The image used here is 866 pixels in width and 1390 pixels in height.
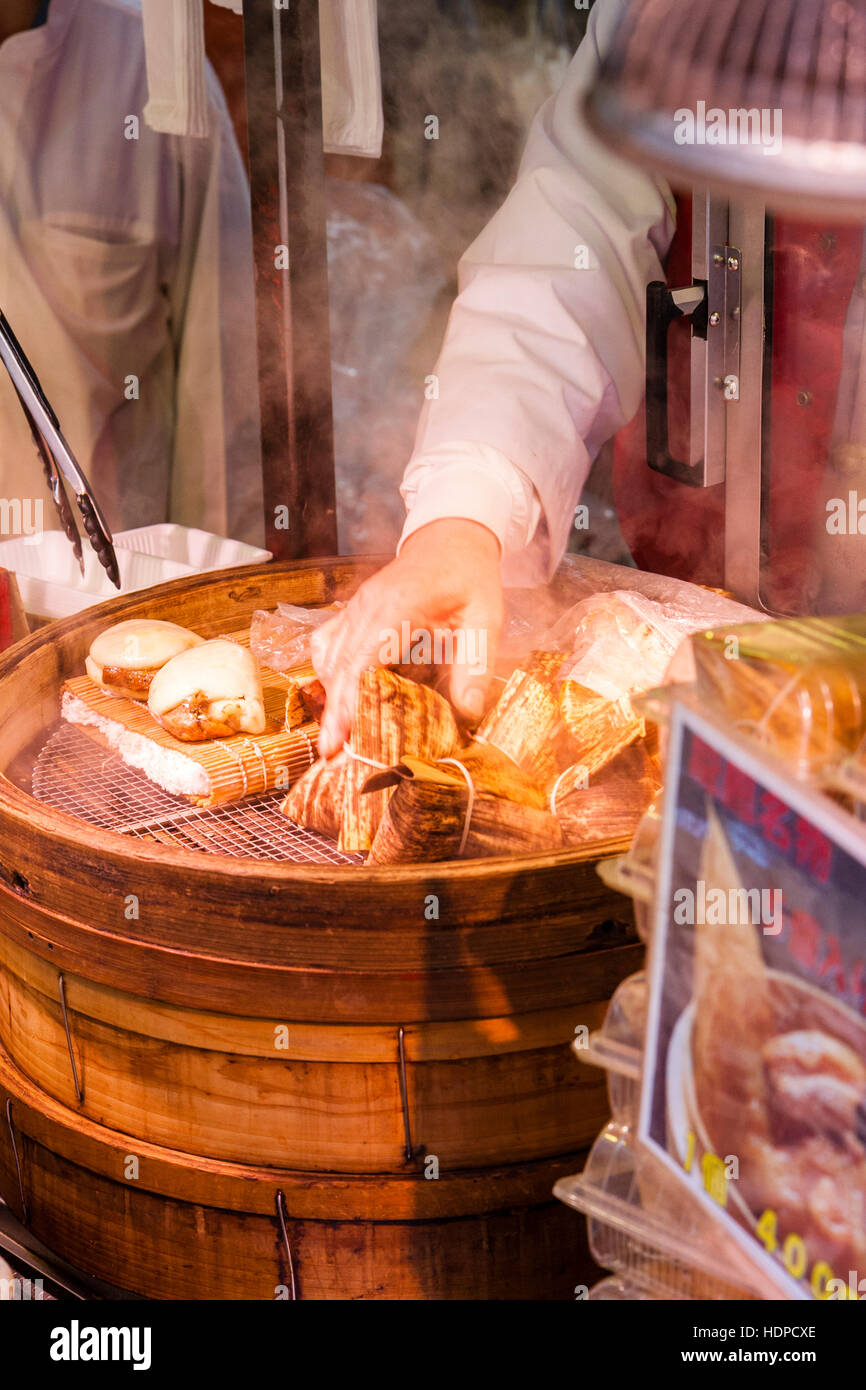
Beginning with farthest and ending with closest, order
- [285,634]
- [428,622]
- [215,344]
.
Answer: [215,344] → [285,634] → [428,622]

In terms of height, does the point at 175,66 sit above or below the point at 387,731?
above

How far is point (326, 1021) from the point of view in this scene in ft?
5.48

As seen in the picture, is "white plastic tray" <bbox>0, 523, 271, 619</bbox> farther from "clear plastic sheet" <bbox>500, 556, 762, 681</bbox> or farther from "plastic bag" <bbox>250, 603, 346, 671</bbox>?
→ "clear plastic sheet" <bbox>500, 556, 762, 681</bbox>

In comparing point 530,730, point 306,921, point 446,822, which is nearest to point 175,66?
point 530,730

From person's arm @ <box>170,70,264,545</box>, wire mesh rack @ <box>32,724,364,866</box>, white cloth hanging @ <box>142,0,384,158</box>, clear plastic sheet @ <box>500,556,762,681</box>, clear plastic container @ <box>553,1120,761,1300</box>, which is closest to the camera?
clear plastic container @ <box>553,1120,761,1300</box>

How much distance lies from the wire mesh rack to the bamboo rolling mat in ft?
0.09

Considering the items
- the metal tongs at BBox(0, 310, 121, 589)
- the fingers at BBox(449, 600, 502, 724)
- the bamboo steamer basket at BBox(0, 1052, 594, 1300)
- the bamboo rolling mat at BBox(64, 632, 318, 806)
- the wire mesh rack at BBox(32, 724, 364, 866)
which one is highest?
the metal tongs at BBox(0, 310, 121, 589)

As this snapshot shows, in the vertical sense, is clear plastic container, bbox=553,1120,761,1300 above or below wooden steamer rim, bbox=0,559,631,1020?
below

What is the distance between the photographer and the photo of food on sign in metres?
0.92

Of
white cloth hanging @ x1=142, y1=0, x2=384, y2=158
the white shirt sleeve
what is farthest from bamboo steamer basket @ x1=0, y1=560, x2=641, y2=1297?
white cloth hanging @ x1=142, y1=0, x2=384, y2=158

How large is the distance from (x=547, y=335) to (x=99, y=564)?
149 cm

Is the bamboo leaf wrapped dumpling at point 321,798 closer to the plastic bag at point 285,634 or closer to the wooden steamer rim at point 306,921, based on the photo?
the wooden steamer rim at point 306,921

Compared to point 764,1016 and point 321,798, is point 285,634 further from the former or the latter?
point 764,1016

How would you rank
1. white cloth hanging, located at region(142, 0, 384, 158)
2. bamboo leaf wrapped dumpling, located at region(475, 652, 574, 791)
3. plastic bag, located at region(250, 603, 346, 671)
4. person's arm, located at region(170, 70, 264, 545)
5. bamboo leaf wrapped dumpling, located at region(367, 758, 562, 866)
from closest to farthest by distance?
bamboo leaf wrapped dumpling, located at region(367, 758, 562, 866) < bamboo leaf wrapped dumpling, located at region(475, 652, 574, 791) < plastic bag, located at region(250, 603, 346, 671) < white cloth hanging, located at region(142, 0, 384, 158) < person's arm, located at region(170, 70, 264, 545)
